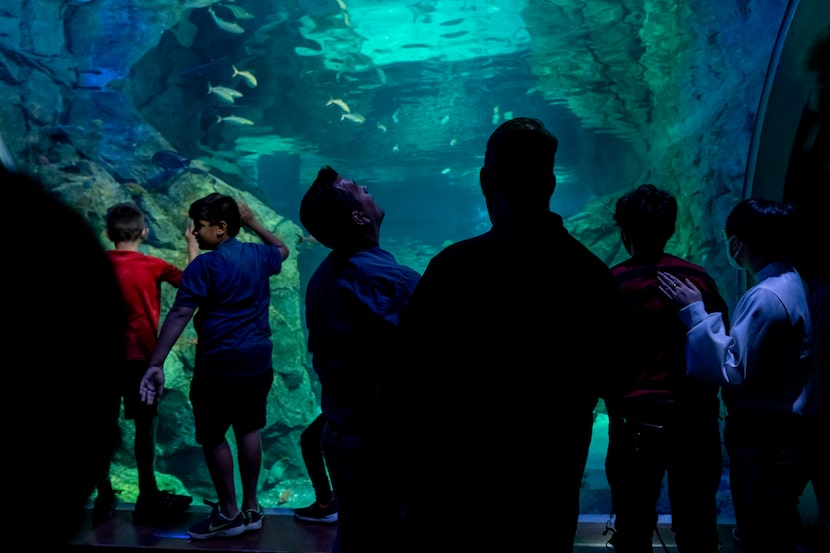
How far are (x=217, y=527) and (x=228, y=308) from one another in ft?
4.75

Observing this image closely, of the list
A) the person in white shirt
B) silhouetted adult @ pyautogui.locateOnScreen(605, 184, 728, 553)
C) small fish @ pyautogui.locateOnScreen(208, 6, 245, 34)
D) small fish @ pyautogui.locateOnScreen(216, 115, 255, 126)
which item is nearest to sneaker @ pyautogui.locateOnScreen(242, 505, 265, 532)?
silhouetted adult @ pyautogui.locateOnScreen(605, 184, 728, 553)

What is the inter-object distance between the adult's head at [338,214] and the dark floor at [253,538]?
211cm

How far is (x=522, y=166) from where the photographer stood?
79.4 inches

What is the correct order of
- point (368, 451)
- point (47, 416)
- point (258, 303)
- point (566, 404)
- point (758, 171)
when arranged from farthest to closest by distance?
point (758, 171) < point (258, 303) < point (368, 451) < point (566, 404) < point (47, 416)

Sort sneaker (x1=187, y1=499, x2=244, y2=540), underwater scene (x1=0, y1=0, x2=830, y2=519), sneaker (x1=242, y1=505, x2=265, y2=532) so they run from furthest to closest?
underwater scene (x1=0, y1=0, x2=830, y2=519) < sneaker (x1=242, y1=505, x2=265, y2=532) < sneaker (x1=187, y1=499, x2=244, y2=540)

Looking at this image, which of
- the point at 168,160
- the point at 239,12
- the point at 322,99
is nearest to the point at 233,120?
the point at 239,12

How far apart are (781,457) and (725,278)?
296 inches

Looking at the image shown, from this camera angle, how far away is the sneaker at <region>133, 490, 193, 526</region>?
4.22 metres

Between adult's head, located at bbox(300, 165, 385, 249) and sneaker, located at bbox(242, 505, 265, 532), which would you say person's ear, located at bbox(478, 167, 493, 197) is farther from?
sneaker, located at bbox(242, 505, 265, 532)

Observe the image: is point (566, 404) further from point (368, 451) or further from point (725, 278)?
point (725, 278)

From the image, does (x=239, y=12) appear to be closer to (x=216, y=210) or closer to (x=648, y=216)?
(x=216, y=210)

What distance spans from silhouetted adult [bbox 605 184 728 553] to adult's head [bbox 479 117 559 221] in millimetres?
1443

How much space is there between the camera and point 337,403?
292 cm

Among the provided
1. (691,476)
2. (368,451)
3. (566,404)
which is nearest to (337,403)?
(368,451)
